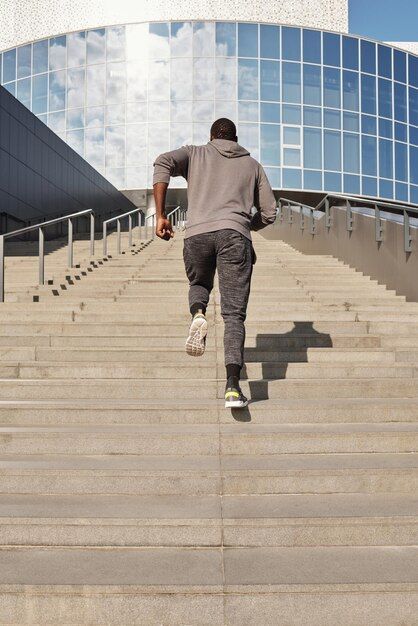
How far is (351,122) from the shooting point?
40.6 m

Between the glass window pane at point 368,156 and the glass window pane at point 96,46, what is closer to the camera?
the glass window pane at point 368,156

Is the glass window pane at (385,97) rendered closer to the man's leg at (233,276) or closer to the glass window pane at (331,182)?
the glass window pane at (331,182)

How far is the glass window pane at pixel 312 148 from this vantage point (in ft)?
130

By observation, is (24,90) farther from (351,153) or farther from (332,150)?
(351,153)

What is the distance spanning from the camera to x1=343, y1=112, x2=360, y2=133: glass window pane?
133ft

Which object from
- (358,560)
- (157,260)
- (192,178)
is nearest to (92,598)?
(358,560)

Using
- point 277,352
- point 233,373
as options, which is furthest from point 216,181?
point 277,352

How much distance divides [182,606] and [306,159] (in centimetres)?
3886

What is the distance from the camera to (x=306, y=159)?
3972 cm

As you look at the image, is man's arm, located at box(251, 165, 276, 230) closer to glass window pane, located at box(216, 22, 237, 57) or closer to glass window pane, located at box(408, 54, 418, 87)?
glass window pane, located at box(216, 22, 237, 57)

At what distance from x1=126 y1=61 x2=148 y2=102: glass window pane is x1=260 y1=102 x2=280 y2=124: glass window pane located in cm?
669

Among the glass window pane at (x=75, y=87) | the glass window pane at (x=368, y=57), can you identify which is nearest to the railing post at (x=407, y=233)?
the glass window pane at (x=75, y=87)

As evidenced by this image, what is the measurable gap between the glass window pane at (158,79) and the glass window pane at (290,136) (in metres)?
6.96

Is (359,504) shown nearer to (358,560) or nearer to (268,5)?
(358,560)
